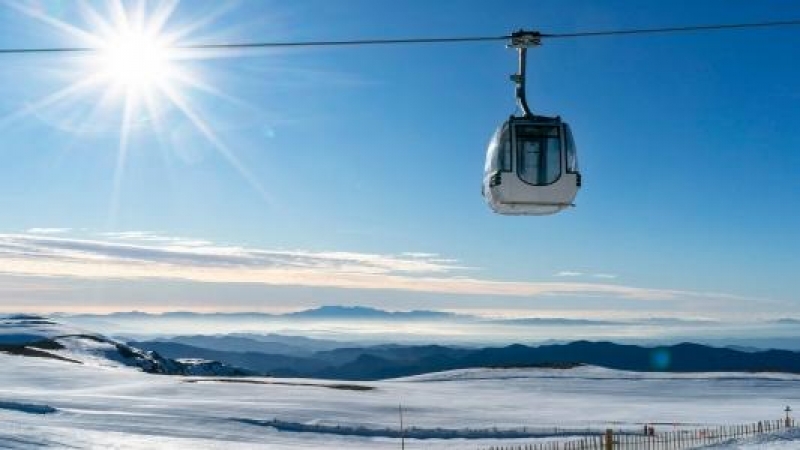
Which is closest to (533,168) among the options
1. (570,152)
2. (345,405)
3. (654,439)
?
(570,152)

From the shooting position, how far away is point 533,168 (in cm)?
1168

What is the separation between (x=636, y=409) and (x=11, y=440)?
34.0m

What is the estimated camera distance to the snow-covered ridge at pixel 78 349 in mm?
84875

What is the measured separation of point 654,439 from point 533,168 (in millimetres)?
21906

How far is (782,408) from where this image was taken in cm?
4403

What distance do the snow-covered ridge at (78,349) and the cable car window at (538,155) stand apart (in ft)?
234

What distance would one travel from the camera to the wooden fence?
28.1 m

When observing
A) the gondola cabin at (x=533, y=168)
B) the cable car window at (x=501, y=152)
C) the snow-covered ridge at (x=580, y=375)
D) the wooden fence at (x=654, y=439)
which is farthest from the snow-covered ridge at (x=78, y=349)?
the gondola cabin at (x=533, y=168)

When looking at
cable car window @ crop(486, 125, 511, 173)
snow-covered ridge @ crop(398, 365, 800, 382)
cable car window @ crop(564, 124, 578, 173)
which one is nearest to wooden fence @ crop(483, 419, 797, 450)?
cable car window @ crop(564, 124, 578, 173)

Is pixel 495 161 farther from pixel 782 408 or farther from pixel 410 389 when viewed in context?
pixel 410 389

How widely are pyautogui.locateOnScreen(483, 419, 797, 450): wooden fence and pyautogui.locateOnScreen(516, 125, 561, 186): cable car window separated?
17.3 m

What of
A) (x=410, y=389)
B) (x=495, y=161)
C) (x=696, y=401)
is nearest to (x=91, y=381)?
(x=410, y=389)

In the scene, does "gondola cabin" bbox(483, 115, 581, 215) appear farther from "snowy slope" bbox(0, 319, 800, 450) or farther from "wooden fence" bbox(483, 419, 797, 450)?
"wooden fence" bbox(483, 419, 797, 450)

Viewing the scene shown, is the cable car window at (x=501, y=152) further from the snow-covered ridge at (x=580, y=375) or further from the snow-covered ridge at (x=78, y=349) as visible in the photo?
the snow-covered ridge at (x=78, y=349)
